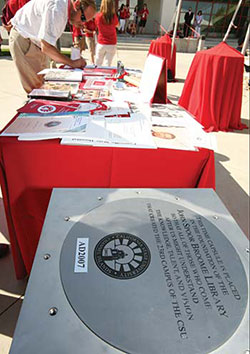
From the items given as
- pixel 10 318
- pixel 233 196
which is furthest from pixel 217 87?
pixel 10 318

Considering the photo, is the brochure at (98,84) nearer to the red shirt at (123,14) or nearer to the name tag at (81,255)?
the name tag at (81,255)

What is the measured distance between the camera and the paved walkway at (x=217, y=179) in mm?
1258

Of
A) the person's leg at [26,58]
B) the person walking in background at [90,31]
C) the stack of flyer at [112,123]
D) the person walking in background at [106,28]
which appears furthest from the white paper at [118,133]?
the person walking in background at [90,31]

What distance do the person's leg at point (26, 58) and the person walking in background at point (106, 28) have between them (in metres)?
1.77

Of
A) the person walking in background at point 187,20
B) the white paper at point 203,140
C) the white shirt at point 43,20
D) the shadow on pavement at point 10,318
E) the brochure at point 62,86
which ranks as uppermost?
the person walking in background at point 187,20

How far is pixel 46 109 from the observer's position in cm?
125

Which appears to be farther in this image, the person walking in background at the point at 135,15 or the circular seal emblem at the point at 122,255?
the person walking in background at the point at 135,15

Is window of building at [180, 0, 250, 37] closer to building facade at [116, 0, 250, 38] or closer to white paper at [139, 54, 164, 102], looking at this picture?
building facade at [116, 0, 250, 38]

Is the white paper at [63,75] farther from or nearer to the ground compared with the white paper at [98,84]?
farther from the ground

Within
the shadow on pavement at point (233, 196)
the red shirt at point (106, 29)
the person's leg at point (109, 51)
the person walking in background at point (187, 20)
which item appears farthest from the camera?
the person walking in background at point (187, 20)

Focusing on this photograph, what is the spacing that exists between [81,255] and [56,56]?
1796 mm

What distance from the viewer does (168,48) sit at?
510 centimetres

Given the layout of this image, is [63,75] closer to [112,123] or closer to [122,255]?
[112,123]

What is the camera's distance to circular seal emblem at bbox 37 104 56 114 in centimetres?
122
